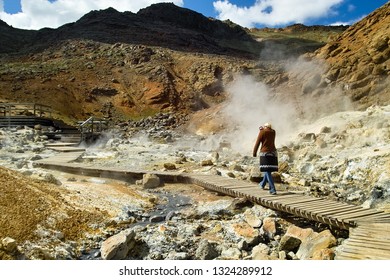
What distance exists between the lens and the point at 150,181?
33.9 ft

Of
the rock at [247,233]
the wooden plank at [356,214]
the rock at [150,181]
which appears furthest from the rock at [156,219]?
the rock at [150,181]

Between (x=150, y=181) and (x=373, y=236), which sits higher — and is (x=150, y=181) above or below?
below

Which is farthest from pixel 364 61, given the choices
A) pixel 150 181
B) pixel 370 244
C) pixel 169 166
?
pixel 370 244

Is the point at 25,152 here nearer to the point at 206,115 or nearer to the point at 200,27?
the point at 206,115

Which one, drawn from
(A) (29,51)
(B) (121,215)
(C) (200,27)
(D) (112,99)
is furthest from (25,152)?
(C) (200,27)

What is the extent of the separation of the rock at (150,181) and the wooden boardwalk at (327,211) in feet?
1.30

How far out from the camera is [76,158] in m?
13.7

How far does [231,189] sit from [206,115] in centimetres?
1901

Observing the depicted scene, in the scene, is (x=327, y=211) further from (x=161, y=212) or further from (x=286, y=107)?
(x=286, y=107)

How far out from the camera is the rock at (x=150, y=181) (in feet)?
33.8

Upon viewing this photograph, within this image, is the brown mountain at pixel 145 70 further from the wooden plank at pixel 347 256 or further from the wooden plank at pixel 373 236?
the wooden plank at pixel 347 256

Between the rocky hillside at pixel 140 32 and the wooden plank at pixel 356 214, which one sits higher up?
the rocky hillside at pixel 140 32

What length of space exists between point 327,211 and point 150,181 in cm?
519

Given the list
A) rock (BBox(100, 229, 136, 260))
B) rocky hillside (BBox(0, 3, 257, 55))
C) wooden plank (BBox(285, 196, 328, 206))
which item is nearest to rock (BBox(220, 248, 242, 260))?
rock (BBox(100, 229, 136, 260))
